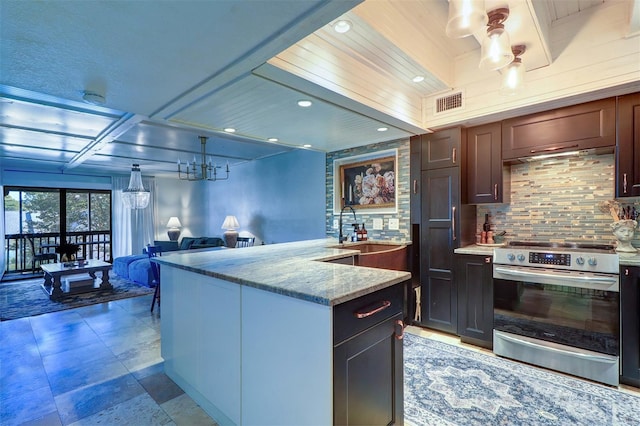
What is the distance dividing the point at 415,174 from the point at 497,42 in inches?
67.4

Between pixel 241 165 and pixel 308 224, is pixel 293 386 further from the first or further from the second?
pixel 241 165

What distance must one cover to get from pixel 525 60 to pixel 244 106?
229cm

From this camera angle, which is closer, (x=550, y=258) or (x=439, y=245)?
(x=550, y=258)

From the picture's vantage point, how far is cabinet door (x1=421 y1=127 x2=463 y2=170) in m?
3.04

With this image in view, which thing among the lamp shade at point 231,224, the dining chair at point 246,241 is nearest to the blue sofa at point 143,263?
the lamp shade at point 231,224

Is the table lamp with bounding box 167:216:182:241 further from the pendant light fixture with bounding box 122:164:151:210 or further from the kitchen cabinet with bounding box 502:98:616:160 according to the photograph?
the kitchen cabinet with bounding box 502:98:616:160

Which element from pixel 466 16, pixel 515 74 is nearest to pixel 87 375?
pixel 466 16

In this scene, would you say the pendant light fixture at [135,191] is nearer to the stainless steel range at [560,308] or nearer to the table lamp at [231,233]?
the table lamp at [231,233]

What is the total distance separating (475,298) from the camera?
284 centimetres

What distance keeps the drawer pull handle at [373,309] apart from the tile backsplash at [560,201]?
2306 mm

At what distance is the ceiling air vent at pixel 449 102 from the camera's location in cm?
288

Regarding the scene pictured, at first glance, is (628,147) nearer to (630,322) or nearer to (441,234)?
(630,322)

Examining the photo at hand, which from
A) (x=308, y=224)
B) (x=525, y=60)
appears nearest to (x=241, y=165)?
(x=308, y=224)

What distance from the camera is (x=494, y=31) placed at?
1776 millimetres
